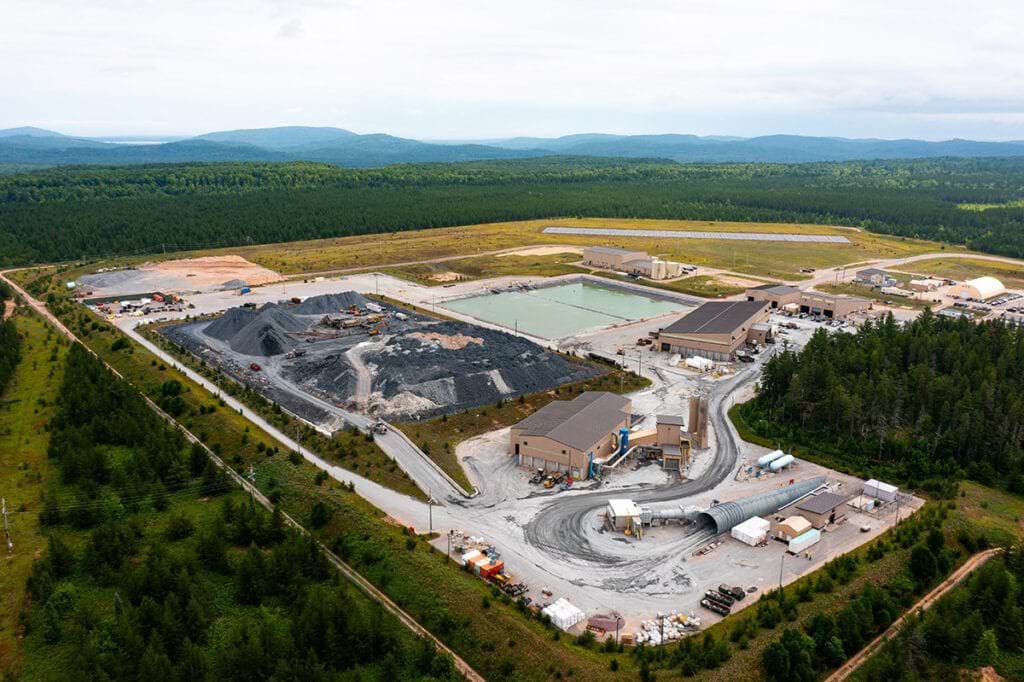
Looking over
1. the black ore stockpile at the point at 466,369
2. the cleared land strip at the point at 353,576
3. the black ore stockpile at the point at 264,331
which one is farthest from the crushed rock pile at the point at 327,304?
the cleared land strip at the point at 353,576

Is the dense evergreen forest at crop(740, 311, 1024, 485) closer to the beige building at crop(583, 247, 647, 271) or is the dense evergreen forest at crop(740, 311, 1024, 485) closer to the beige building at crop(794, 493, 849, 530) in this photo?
the beige building at crop(794, 493, 849, 530)

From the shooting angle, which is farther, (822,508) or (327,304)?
(327,304)

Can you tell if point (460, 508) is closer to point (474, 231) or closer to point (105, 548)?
point (105, 548)

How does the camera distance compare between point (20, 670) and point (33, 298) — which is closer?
point (20, 670)

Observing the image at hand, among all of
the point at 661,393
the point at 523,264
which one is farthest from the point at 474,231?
the point at 661,393

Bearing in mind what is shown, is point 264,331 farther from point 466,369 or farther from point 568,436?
point 568,436

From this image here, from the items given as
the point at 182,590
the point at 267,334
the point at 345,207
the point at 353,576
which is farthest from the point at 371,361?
the point at 345,207

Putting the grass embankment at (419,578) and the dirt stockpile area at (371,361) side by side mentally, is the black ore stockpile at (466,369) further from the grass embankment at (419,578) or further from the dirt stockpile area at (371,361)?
the grass embankment at (419,578)
